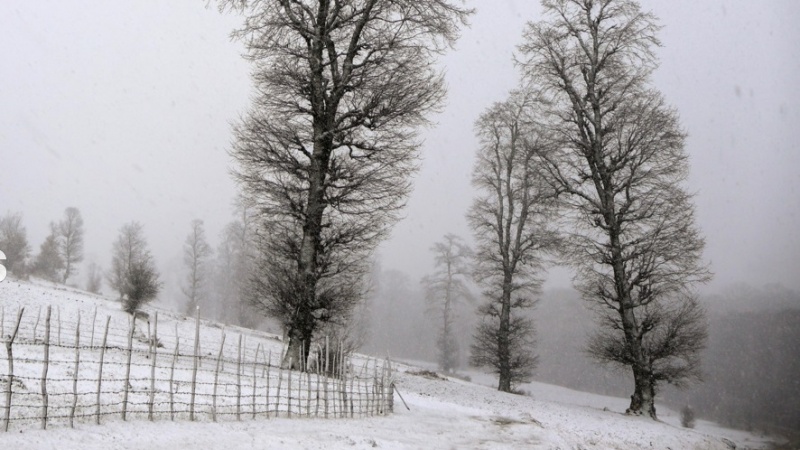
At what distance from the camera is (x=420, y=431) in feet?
29.5

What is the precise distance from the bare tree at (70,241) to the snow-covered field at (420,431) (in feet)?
124

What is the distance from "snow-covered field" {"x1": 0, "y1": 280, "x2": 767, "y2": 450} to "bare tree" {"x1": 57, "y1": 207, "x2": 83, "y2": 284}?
3766cm

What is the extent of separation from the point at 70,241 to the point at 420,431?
2151 inches

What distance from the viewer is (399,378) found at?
17703 millimetres

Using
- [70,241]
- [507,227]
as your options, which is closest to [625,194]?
[507,227]

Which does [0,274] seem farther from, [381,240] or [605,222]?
[605,222]

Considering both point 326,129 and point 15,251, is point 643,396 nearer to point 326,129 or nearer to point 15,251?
point 326,129

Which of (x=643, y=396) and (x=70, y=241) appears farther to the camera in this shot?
(x=70, y=241)

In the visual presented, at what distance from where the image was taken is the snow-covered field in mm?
5590

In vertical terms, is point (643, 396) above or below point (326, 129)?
below

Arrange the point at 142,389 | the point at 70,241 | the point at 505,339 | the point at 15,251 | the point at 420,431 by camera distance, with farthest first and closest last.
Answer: the point at 70,241 → the point at 15,251 → the point at 505,339 → the point at 420,431 → the point at 142,389

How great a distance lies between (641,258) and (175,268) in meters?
90.7

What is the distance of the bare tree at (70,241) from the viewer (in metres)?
50.6

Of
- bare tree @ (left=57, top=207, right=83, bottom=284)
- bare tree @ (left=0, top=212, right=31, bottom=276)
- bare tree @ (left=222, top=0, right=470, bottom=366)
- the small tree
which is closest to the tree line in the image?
bare tree @ (left=222, top=0, right=470, bottom=366)
